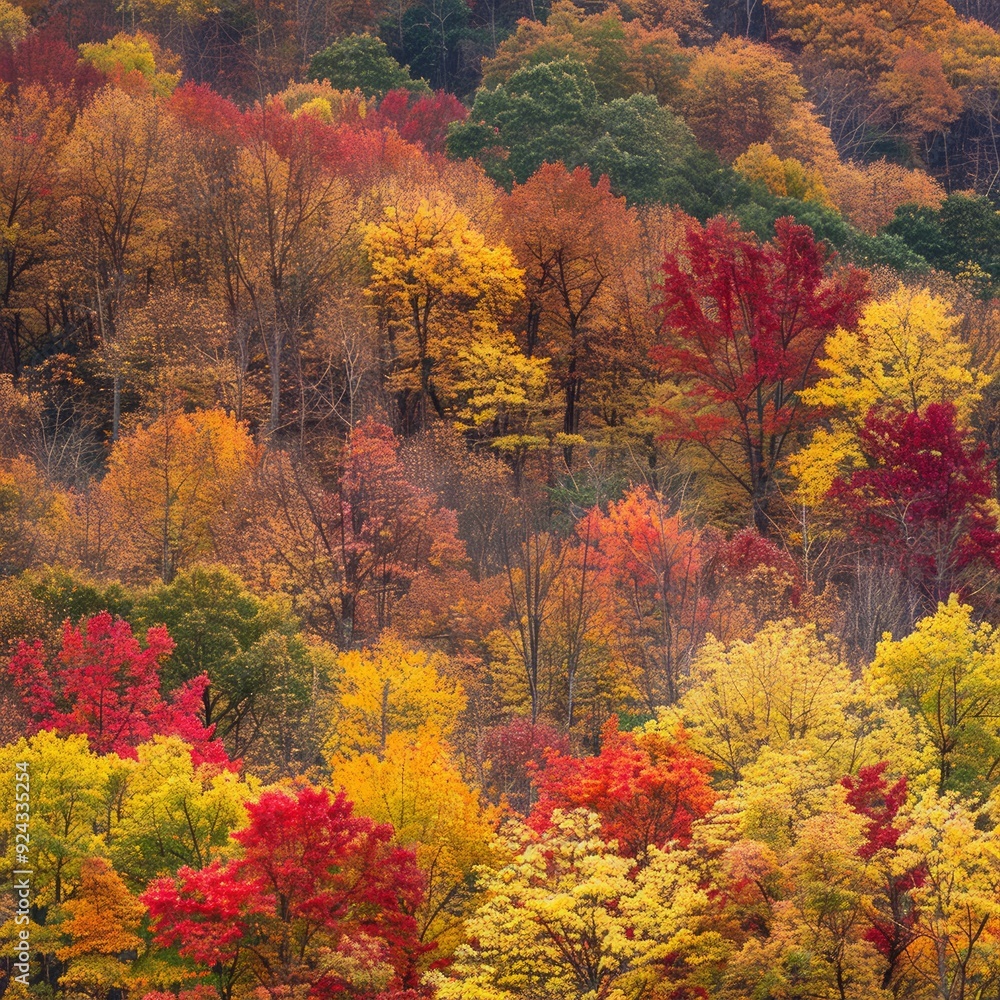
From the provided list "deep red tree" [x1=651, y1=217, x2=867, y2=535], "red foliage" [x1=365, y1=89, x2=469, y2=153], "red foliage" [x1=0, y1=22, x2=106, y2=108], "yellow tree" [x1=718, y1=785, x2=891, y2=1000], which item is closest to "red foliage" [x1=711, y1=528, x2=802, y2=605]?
"deep red tree" [x1=651, y1=217, x2=867, y2=535]

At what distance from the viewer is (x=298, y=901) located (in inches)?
1291

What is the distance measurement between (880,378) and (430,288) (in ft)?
49.8

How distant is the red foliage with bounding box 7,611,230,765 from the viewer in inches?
1548

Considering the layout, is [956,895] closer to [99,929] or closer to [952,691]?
[952,691]

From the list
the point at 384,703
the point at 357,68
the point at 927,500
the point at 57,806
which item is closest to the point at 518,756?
the point at 384,703

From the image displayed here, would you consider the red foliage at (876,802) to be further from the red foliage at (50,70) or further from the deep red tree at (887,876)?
the red foliage at (50,70)

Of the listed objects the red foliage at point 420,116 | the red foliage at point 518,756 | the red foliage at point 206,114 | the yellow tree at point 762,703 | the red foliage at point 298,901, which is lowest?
the red foliage at point 518,756

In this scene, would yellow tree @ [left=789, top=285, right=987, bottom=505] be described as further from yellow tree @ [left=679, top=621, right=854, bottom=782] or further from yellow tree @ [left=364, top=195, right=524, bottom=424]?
yellow tree @ [left=679, top=621, right=854, bottom=782]

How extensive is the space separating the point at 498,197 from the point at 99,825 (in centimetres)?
3951

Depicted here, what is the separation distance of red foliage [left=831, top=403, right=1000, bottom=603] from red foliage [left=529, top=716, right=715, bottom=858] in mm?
18075

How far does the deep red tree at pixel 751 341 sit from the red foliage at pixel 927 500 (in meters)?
4.02

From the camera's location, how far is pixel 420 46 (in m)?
103

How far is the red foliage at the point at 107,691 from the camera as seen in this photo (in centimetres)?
3931

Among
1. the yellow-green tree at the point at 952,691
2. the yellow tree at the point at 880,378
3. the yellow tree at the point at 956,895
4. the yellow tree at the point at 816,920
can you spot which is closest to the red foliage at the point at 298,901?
the yellow tree at the point at 816,920
